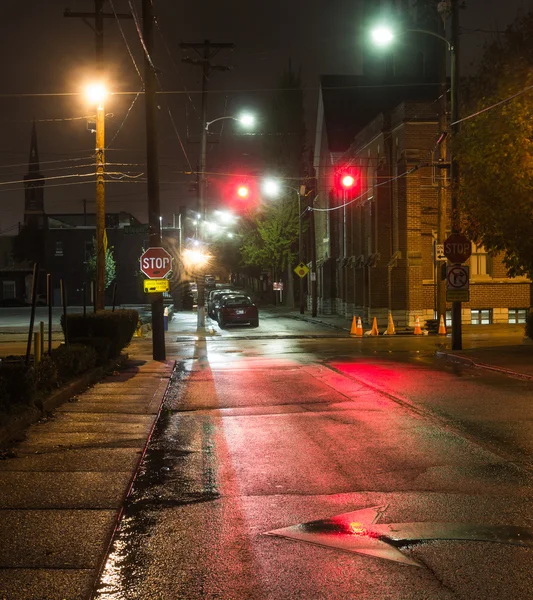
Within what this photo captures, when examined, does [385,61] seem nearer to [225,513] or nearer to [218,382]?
[218,382]

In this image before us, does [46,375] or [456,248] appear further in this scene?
[456,248]

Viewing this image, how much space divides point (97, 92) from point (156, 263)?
6.92 metres

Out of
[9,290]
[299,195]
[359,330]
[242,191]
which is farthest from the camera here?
[9,290]

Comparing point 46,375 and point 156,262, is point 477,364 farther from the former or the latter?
point 46,375

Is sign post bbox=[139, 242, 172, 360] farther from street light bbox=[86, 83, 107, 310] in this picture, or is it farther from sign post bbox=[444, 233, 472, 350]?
sign post bbox=[444, 233, 472, 350]

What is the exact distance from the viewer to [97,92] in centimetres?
2538

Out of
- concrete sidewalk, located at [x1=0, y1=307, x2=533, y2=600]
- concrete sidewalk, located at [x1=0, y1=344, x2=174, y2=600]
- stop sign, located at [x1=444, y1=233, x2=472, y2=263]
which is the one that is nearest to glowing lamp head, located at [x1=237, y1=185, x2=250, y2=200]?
stop sign, located at [x1=444, y1=233, x2=472, y2=263]

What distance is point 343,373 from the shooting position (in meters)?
18.2

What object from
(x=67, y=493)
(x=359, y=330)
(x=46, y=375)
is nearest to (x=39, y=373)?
(x=46, y=375)

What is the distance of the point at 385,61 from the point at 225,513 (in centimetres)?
6559

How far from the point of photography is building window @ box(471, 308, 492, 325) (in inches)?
1538

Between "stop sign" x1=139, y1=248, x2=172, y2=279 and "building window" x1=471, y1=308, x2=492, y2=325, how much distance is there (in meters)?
21.2

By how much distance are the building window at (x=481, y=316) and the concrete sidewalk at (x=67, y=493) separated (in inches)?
1110

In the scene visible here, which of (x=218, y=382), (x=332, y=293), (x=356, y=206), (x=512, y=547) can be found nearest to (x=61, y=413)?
(x=218, y=382)
